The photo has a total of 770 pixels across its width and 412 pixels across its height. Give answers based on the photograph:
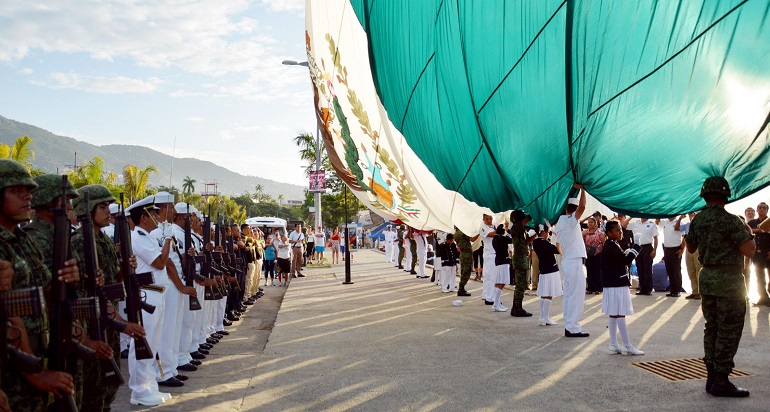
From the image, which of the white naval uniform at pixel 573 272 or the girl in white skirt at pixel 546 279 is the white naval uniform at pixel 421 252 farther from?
the white naval uniform at pixel 573 272

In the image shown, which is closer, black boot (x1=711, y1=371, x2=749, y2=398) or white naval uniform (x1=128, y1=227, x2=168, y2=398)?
black boot (x1=711, y1=371, x2=749, y2=398)

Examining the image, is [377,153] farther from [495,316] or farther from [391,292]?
[391,292]

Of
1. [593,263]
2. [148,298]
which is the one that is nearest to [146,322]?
[148,298]

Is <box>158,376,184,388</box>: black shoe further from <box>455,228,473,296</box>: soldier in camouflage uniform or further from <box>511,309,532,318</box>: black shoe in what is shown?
<box>455,228,473,296</box>: soldier in camouflage uniform

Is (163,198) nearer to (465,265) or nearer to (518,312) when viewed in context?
(518,312)

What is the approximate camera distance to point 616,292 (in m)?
6.77

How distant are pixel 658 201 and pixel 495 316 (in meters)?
5.95

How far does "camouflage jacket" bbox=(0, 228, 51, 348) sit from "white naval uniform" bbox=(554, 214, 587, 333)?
633 centimetres

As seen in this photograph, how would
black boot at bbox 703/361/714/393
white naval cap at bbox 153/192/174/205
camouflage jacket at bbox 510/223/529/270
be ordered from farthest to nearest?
camouflage jacket at bbox 510/223/529/270, white naval cap at bbox 153/192/174/205, black boot at bbox 703/361/714/393

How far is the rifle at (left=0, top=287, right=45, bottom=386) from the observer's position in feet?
8.09

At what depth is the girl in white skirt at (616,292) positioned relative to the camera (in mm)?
6688

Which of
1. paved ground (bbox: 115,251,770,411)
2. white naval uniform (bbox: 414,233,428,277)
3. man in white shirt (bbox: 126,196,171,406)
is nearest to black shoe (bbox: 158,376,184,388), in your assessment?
paved ground (bbox: 115,251,770,411)

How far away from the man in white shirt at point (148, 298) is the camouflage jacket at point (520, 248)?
5.94m

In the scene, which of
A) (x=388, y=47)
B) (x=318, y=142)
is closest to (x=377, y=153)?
(x=388, y=47)
